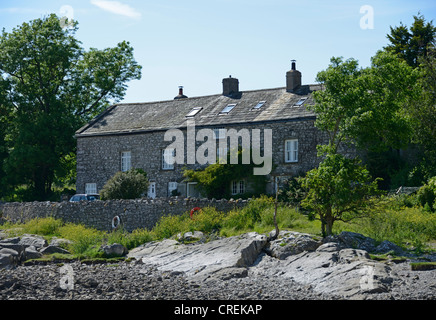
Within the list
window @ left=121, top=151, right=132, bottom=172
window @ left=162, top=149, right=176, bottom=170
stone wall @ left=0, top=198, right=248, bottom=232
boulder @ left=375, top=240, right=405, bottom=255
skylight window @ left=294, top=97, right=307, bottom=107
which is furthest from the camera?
window @ left=121, top=151, right=132, bottom=172

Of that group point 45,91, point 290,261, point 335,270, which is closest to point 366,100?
point 290,261

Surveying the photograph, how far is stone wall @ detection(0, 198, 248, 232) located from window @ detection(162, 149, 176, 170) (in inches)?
327

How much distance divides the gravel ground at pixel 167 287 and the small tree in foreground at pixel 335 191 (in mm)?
4474

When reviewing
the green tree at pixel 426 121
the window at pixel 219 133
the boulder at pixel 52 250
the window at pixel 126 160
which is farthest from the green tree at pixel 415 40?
the boulder at pixel 52 250

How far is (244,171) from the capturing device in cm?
3769

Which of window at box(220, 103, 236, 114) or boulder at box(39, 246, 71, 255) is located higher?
window at box(220, 103, 236, 114)

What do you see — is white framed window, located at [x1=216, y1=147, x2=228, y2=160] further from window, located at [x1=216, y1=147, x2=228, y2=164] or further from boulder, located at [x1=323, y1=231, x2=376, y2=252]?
boulder, located at [x1=323, y1=231, x2=376, y2=252]

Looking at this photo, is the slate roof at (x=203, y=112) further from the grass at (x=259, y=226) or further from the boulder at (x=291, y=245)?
the boulder at (x=291, y=245)

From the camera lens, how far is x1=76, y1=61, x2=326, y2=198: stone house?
37.6 meters

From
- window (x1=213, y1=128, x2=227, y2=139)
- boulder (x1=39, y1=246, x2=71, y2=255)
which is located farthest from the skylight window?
boulder (x1=39, y1=246, x2=71, y2=255)

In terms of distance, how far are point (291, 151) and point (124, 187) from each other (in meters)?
9.73

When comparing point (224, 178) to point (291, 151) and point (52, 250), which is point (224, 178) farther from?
point (52, 250)

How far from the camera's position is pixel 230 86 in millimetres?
44188
